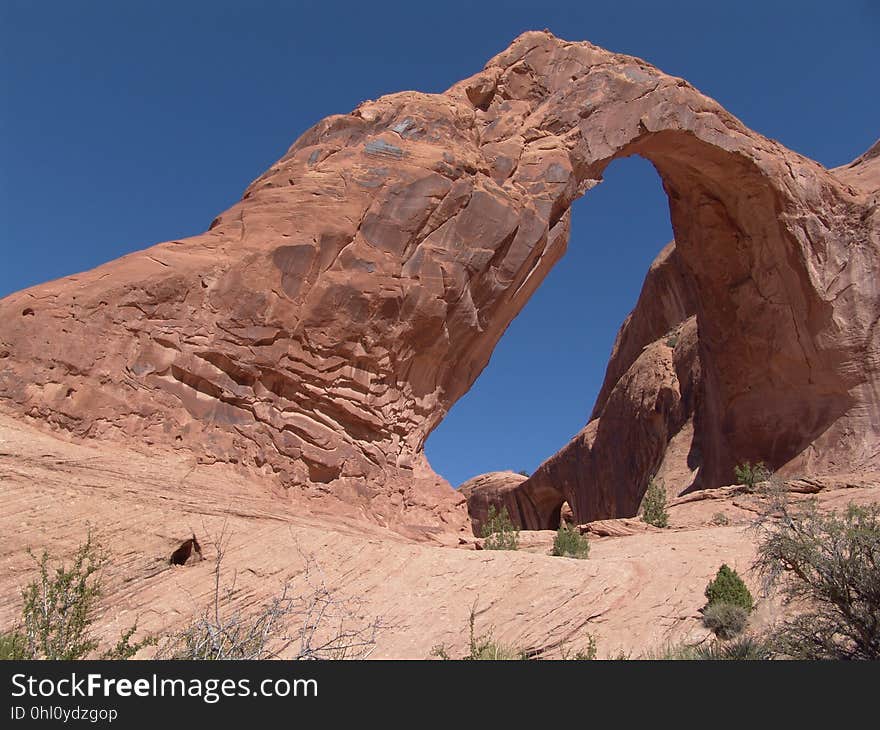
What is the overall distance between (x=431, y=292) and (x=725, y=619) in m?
8.18

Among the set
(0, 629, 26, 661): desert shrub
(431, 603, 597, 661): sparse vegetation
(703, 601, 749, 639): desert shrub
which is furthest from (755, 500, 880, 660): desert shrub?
(0, 629, 26, 661): desert shrub

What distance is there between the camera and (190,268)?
11922 millimetres

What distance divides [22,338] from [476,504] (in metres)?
37.2

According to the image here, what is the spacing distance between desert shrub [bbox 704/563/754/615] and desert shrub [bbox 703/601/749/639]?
103 mm

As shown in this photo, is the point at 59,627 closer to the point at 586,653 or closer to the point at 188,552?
the point at 188,552

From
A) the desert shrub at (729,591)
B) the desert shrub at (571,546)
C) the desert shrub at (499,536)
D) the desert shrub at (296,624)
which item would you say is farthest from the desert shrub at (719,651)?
the desert shrub at (499,536)

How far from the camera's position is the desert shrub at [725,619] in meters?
8.63

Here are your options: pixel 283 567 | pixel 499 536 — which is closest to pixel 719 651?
pixel 283 567

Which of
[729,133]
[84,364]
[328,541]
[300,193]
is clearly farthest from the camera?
[729,133]

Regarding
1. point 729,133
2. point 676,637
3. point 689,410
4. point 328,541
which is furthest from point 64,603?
point 689,410

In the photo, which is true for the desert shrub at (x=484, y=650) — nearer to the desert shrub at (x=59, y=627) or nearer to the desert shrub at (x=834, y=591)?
the desert shrub at (x=834, y=591)

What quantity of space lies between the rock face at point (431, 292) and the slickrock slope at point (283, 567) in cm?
121

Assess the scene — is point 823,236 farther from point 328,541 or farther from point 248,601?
point 248,601

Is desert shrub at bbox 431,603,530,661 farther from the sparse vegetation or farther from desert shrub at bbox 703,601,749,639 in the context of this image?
desert shrub at bbox 703,601,749,639
